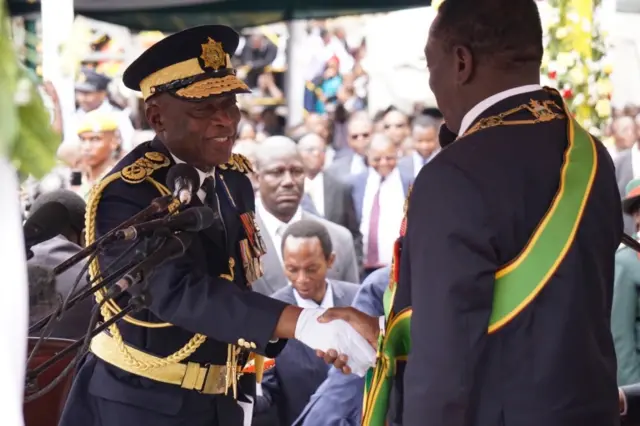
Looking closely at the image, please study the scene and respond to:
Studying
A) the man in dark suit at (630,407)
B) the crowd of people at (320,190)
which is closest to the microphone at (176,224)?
the crowd of people at (320,190)

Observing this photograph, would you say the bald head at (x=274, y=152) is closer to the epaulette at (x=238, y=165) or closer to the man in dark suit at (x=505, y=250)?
the epaulette at (x=238, y=165)

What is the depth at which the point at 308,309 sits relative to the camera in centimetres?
313

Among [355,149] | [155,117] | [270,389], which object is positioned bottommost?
[270,389]

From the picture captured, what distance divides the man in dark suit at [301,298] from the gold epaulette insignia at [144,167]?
2.13 metres

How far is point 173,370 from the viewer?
3340 mm

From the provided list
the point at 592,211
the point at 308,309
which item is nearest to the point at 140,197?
the point at 308,309

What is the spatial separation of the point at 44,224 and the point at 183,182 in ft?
1.14

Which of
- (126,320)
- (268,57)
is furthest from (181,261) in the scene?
(268,57)

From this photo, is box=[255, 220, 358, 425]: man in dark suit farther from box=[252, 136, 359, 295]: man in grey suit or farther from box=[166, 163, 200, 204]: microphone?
box=[166, 163, 200, 204]: microphone

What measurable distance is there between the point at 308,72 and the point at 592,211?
10707mm

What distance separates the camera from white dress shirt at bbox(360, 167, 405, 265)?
7781 millimetres

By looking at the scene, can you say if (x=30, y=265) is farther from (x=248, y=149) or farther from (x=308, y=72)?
(x=308, y=72)

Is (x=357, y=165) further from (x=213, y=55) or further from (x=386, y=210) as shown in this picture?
(x=213, y=55)

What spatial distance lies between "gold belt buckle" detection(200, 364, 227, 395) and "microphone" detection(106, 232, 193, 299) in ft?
2.85
